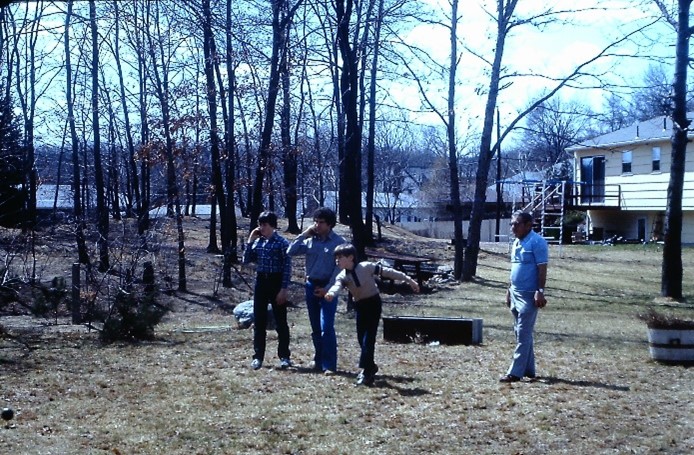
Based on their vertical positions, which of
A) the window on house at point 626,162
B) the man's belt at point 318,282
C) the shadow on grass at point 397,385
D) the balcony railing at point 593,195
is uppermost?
the window on house at point 626,162

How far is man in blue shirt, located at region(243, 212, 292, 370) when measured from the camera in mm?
9984

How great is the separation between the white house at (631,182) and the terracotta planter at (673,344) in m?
28.3

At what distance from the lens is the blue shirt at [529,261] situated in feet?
29.6

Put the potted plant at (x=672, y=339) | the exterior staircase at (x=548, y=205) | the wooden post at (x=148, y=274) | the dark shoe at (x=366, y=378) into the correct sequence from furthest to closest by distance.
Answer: the exterior staircase at (x=548, y=205) < the wooden post at (x=148, y=274) < the potted plant at (x=672, y=339) < the dark shoe at (x=366, y=378)

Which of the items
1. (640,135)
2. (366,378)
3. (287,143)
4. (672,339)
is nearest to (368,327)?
(366,378)

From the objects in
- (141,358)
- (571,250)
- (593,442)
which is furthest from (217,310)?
(571,250)

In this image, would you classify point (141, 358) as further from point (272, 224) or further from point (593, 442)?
point (593, 442)

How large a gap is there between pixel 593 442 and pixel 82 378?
17.2 feet

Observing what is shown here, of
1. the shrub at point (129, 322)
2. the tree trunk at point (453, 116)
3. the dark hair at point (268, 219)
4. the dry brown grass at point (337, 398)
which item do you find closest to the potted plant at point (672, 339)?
the dry brown grass at point (337, 398)

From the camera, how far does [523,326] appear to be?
29.9ft

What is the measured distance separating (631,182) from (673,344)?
32.2 m

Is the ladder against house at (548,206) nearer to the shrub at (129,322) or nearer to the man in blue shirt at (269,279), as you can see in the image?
the shrub at (129,322)

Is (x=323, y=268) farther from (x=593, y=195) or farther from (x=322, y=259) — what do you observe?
(x=593, y=195)

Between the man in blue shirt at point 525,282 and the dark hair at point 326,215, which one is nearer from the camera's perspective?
the man in blue shirt at point 525,282
